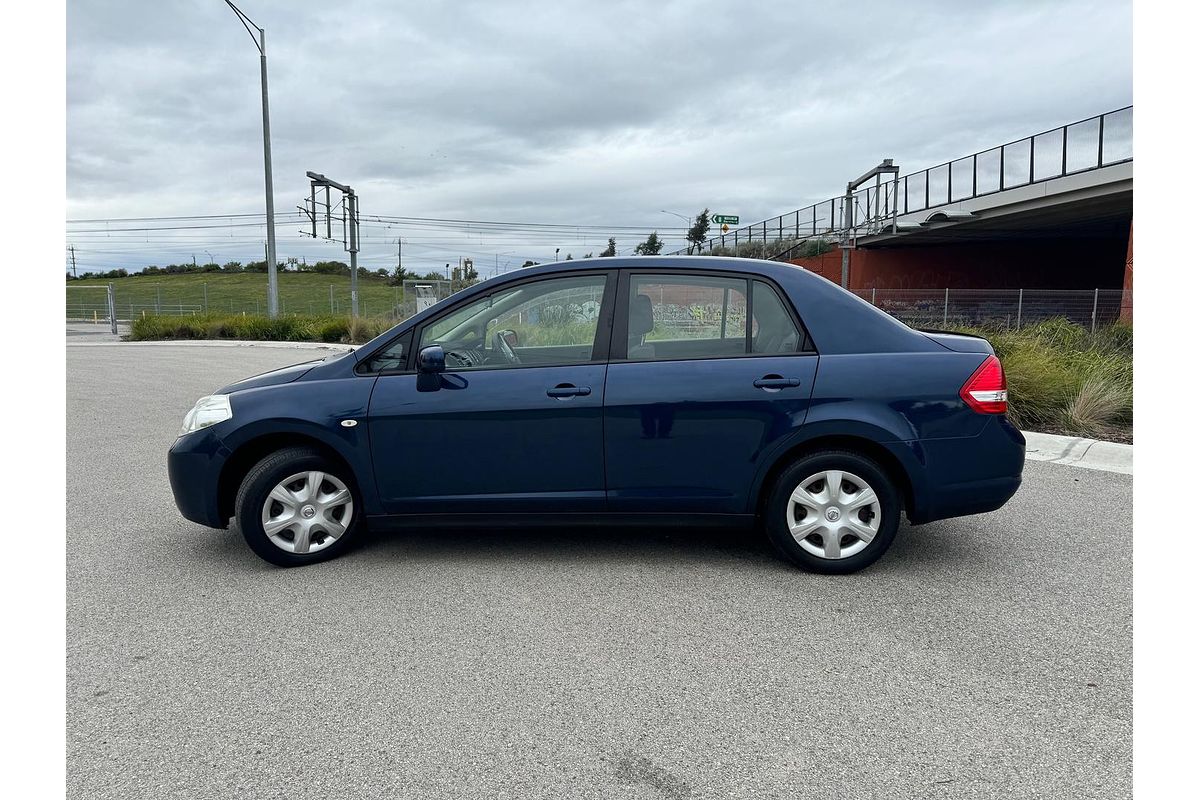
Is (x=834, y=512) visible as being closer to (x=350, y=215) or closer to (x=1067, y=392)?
(x=1067, y=392)

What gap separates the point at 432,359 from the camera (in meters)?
4.47

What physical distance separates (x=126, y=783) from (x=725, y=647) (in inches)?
90.1

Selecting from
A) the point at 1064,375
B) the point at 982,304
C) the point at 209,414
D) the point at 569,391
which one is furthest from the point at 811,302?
the point at 982,304

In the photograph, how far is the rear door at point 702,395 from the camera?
4.49 meters

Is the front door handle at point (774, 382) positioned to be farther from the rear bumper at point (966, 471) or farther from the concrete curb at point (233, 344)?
the concrete curb at point (233, 344)

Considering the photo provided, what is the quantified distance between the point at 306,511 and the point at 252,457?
1.60 feet

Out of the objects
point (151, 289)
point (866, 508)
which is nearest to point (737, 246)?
point (866, 508)

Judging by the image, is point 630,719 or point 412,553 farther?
point 412,553

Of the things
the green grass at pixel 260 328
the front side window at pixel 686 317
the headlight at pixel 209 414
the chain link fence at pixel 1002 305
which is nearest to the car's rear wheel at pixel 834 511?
the front side window at pixel 686 317

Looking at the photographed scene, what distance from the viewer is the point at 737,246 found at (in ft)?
136

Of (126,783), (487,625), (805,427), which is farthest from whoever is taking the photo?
(805,427)

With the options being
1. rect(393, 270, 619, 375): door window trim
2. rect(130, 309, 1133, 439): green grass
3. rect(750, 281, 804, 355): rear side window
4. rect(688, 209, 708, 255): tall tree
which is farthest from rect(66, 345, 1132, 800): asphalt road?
rect(688, 209, 708, 255): tall tree

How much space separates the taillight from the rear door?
2.72 feet

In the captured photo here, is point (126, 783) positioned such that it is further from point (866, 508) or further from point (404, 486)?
point (866, 508)
